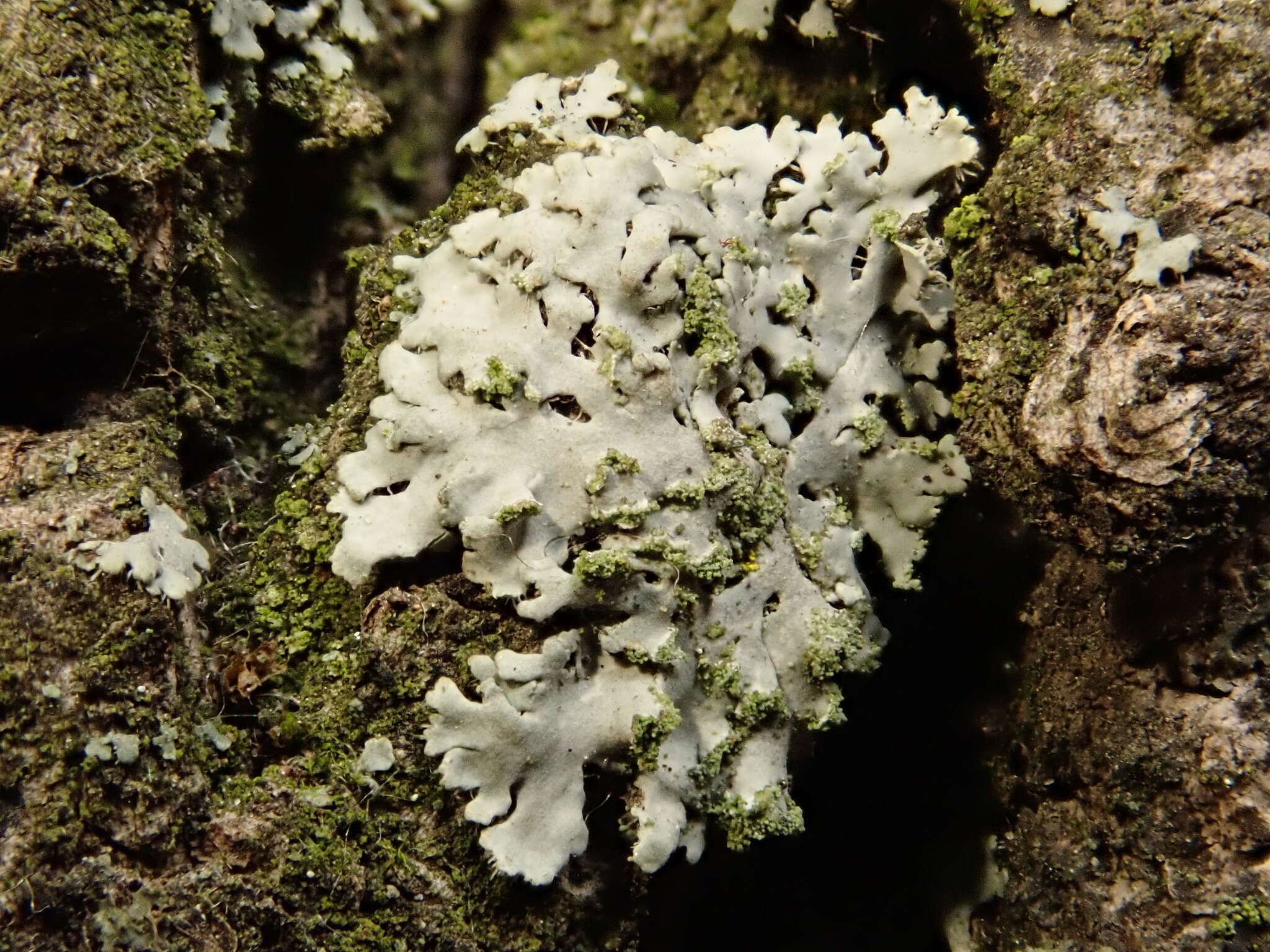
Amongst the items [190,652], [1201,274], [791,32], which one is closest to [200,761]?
[190,652]

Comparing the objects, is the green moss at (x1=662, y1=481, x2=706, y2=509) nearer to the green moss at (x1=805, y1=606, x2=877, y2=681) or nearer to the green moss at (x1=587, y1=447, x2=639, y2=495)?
the green moss at (x1=587, y1=447, x2=639, y2=495)

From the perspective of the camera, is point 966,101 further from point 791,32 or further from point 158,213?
point 158,213

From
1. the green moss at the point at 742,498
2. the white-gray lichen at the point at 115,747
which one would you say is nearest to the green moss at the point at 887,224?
the green moss at the point at 742,498

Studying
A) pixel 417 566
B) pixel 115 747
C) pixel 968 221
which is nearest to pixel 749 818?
pixel 417 566

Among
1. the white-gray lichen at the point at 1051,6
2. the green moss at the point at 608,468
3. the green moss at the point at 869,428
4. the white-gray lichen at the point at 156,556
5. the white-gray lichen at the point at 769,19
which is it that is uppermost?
the white-gray lichen at the point at 1051,6

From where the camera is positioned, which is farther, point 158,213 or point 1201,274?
point 158,213

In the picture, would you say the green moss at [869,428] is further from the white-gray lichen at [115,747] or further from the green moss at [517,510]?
the white-gray lichen at [115,747]

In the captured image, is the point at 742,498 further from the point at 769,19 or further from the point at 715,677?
the point at 769,19
